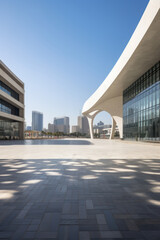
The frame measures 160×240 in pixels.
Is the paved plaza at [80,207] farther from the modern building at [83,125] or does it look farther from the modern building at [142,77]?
the modern building at [83,125]

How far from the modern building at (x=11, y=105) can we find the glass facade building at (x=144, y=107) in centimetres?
2448

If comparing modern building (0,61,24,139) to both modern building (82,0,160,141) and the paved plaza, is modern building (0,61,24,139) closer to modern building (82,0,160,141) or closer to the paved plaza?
modern building (82,0,160,141)

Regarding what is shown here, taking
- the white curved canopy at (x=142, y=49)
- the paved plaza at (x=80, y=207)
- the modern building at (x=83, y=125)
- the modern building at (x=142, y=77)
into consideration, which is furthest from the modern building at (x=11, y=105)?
the modern building at (x=83, y=125)

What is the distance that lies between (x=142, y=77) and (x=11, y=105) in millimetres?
29521

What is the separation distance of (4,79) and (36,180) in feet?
97.0

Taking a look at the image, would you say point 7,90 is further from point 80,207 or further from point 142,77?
point 80,207

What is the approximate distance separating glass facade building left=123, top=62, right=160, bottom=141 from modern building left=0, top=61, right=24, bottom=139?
2448 centimetres

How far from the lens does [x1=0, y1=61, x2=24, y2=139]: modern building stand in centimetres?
3081

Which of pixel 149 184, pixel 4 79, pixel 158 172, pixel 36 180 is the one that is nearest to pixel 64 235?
pixel 36 180

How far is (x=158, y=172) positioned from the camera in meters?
5.64

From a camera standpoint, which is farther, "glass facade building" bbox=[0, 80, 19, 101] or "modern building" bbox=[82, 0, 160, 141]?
"glass facade building" bbox=[0, 80, 19, 101]

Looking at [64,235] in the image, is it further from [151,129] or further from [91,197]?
[151,129]

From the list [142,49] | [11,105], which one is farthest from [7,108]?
[142,49]

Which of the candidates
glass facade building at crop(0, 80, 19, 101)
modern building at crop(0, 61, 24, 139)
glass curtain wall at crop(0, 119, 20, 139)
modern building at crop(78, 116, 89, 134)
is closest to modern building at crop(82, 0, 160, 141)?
modern building at crop(0, 61, 24, 139)
